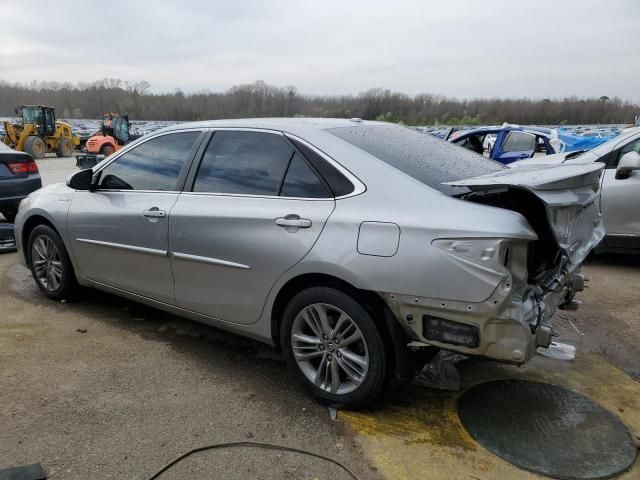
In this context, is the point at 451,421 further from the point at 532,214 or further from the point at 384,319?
the point at 532,214

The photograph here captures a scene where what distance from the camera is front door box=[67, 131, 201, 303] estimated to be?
11.9 ft

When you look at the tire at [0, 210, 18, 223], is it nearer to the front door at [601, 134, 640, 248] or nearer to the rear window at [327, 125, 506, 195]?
the rear window at [327, 125, 506, 195]

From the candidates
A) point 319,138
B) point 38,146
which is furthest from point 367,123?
point 38,146

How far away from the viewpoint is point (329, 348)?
2889 millimetres

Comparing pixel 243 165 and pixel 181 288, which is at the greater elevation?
pixel 243 165

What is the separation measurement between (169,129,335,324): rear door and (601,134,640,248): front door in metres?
4.18

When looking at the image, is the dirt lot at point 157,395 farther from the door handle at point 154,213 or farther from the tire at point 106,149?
the tire at point 106,149

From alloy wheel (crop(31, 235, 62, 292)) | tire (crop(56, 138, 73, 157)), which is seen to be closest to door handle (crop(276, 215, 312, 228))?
alloy wheel (crop(31, 235, 62, 292))

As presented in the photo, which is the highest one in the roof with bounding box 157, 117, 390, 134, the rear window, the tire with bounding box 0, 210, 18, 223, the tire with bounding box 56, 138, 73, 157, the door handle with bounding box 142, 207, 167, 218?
the roof with bounding box 157, 117, 390, 134

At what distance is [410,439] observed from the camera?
106 inches

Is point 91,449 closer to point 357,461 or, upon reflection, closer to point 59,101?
point 357,461

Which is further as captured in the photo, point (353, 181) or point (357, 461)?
point (353, 181)

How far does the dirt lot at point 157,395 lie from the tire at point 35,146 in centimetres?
2177

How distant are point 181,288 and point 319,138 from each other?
1.39 m
